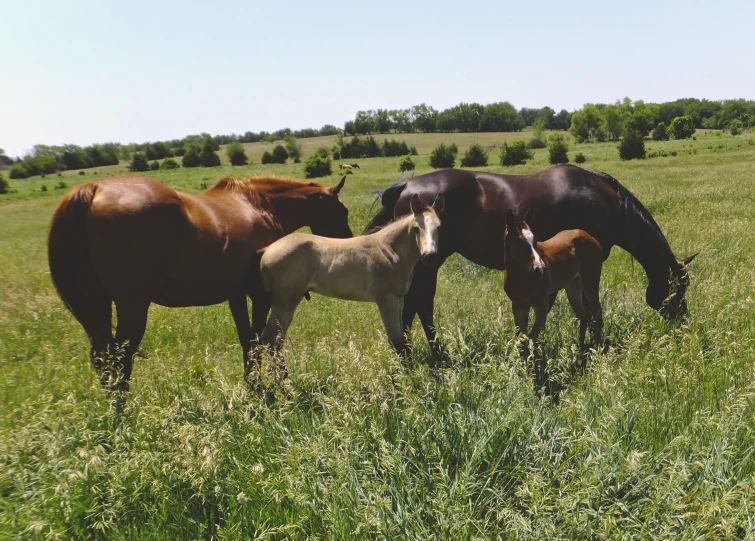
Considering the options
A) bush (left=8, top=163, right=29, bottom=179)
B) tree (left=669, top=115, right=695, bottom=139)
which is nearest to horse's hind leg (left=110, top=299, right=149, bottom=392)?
bush (left=8, top=163, right=29, bottom=179)

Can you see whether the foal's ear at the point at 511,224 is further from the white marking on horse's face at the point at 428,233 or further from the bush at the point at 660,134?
the bush at the point at 660,134

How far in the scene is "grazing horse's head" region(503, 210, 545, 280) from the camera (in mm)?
4393

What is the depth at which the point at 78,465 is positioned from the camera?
2.88 meters

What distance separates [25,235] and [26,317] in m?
16.6

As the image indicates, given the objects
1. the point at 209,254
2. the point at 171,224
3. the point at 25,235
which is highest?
the point at 171,224

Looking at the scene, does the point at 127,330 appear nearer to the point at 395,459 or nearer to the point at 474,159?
the point at 395,459

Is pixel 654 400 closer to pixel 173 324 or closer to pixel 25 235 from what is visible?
pixel 173 324

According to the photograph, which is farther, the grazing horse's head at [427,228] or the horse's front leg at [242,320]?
the horse's front leg at [242,320]

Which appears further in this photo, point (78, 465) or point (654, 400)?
point (654, 400)

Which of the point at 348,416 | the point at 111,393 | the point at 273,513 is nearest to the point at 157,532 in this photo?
the point at 273,513

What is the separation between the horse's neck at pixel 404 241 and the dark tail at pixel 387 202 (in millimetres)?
1034

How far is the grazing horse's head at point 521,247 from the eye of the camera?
4393 mm

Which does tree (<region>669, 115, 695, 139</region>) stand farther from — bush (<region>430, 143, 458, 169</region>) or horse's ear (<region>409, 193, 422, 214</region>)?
horse's ear (<region>409, 193, 422, 214</region>)

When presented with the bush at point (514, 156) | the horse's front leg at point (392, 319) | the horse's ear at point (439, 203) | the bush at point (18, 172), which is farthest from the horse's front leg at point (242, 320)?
the bush at point (18, 172)
